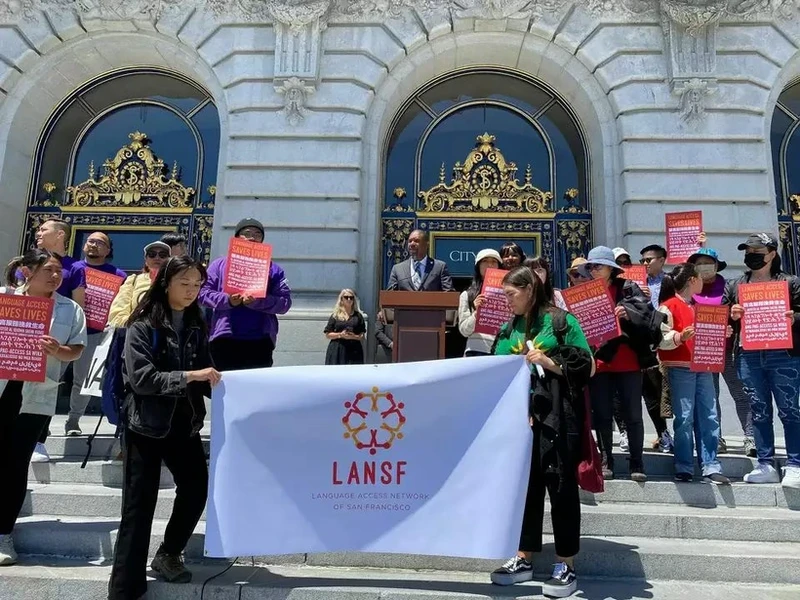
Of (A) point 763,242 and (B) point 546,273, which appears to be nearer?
(B) point 546,273

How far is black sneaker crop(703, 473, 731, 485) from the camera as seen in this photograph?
17.9 feet

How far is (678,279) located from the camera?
6223mm

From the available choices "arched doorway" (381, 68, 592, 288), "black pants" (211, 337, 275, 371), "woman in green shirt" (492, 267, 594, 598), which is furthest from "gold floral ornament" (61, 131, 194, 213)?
"woman in green shirt" (492, 267, 594, 598)

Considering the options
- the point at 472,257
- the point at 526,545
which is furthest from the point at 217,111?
the point at 526,545

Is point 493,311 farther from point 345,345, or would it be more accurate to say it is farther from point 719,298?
point 345,345

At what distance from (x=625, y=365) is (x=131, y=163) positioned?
10526mm

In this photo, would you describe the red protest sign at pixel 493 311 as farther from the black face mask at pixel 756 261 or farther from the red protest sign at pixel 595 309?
the black face mask at pixel 756 261

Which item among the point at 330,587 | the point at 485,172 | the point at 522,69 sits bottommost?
the point at 330,587

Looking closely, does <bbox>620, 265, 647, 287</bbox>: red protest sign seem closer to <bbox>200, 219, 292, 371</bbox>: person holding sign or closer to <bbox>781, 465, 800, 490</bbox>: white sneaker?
<bbox>781, 465, 800, 490</bbox>: white sneaker

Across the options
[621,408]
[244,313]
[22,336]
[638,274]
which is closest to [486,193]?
[638,274]

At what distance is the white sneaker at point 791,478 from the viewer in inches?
212

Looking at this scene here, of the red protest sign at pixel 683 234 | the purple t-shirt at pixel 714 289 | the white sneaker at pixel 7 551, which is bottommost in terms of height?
the white sneaker at pixel 7 551

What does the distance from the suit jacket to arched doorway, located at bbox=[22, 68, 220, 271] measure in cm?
561

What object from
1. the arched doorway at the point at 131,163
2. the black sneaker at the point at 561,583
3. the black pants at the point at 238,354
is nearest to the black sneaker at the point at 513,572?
the black sneaker at the point at 561,583
